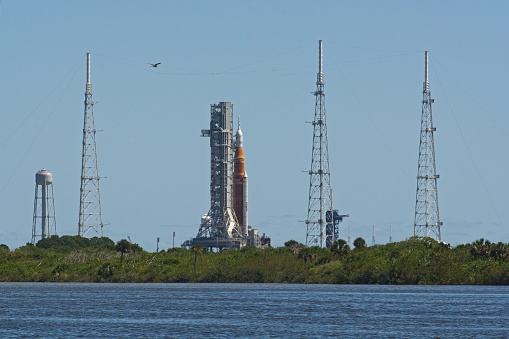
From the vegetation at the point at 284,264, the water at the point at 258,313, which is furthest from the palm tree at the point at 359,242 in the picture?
the water at the point at 258,313

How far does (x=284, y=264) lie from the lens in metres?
158

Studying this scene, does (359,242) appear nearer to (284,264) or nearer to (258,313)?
(284,264)

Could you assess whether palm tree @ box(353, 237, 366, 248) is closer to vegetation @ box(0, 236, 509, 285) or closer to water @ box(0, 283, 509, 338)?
vegetation @ box(0, 236, 509, 285)

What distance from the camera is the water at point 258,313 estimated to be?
7325 centimetres

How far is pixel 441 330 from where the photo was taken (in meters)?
74.6

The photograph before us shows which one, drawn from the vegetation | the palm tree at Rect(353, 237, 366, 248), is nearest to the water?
the vegetation

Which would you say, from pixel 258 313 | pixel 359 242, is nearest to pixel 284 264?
pixel 359 242

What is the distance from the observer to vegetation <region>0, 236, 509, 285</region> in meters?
143

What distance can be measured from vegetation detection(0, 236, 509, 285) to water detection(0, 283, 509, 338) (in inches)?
495

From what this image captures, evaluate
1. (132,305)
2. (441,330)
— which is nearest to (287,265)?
(132,305)

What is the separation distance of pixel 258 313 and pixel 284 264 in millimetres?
68540

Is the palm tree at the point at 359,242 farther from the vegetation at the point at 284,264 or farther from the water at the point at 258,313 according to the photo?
the water at the point at 258,313

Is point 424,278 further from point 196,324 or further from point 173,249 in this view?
point 196,324

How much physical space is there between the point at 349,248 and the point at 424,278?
52.8ft
